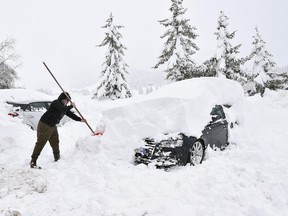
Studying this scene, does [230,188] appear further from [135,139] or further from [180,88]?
[180,88]

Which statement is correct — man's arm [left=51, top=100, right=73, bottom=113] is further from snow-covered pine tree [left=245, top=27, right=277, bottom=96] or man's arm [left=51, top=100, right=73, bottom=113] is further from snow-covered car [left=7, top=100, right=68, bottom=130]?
snow-covered pine tree [left=245, top=27, right=277, bottom=96]

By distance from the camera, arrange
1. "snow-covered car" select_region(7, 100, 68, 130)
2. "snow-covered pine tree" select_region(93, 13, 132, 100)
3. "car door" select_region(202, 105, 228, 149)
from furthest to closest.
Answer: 1. "snow-covered pine tree" select_region(93, 13, 132, 100)
2. "snow-covered car" select_region(7, 100, 68, 130)
3. "car door" select_region(202, 105, 228, 149)

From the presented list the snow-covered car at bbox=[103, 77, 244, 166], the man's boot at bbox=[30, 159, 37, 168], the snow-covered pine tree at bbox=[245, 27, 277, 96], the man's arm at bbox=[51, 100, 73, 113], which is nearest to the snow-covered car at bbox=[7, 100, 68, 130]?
the man's arm at bbox=[51, 100, 73, 113]

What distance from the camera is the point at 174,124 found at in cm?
629

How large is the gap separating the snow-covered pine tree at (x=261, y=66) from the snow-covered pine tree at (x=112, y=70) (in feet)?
39.6

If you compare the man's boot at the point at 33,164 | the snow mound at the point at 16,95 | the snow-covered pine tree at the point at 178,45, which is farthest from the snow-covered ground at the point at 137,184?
the snow-covered pine tree at the point at 178,45

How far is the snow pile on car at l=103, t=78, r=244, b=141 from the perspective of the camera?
6.29m

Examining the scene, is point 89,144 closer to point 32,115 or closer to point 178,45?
point 32,115

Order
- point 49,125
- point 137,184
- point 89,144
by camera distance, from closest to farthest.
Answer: point 137,184, point 89,144, point 49,125

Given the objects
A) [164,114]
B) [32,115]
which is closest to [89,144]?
[164,114]

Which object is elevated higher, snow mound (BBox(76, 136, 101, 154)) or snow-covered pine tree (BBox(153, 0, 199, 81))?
snow-covered pine tree (BBox(153, 0, 199, 81))

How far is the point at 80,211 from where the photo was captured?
162 inches

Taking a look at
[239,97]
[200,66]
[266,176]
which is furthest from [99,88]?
[266,176]

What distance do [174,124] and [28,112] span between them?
6.48 m
